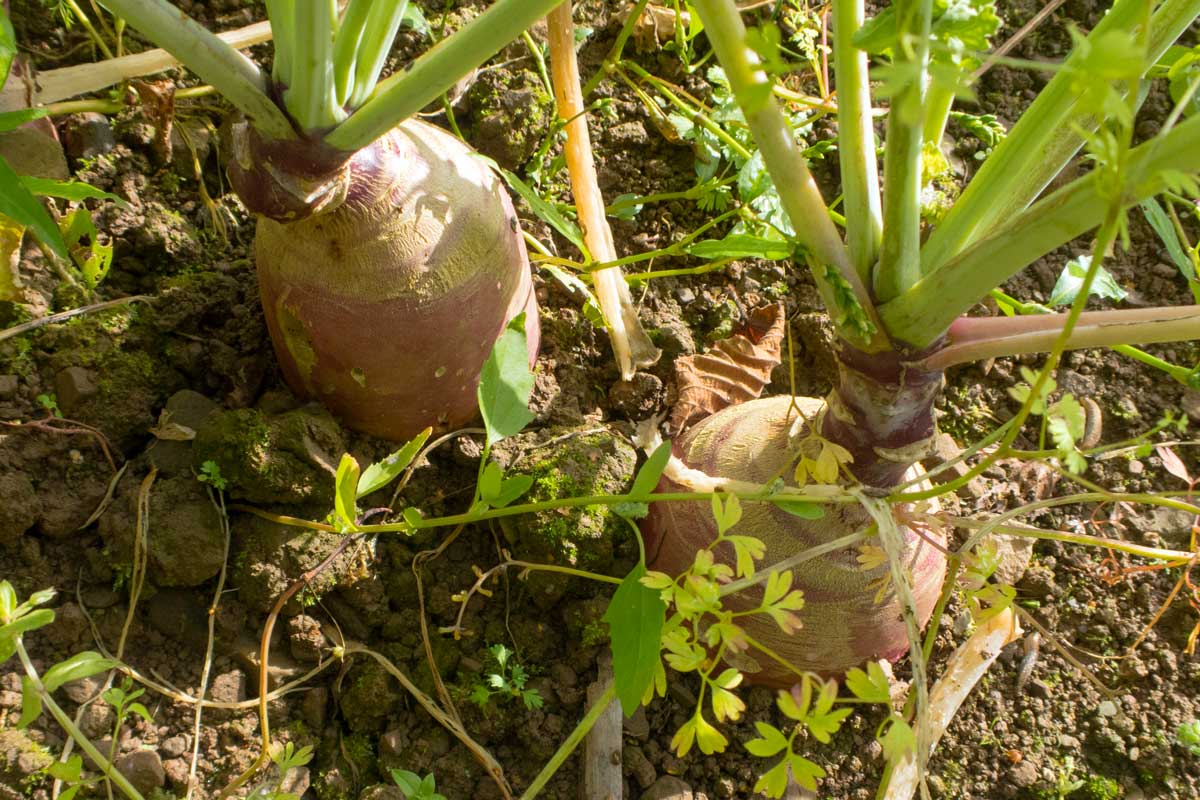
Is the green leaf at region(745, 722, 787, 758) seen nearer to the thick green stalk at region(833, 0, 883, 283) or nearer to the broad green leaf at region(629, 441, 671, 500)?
the broad green leaf at region(629, 441, 671, 500)

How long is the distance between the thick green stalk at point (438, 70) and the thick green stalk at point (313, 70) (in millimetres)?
21

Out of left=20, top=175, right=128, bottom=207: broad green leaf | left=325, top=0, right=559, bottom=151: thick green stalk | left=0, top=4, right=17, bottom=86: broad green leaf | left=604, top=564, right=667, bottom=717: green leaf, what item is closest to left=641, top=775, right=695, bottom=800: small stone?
left=604, top=564, right=667, bottom=717: green leaf

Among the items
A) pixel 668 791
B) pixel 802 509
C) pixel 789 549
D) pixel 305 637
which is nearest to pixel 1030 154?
pixel 802 509

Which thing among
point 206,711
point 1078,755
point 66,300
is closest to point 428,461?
point 206,711

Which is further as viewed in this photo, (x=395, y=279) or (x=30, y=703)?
(x=395, y=279)

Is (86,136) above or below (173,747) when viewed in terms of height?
above

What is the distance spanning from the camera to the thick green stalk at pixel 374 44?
0.94 m

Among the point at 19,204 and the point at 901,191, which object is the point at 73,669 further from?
the point at 901,191

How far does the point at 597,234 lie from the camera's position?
1.41 metres

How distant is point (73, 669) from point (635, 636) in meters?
0.50

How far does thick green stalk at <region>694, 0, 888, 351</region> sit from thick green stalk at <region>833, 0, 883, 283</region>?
0.07ft

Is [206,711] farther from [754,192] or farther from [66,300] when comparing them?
[754,192]

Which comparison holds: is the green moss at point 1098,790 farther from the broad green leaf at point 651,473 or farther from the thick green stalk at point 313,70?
the thick green stalk at point 313,70

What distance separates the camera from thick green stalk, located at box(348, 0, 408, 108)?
0.94 meters
